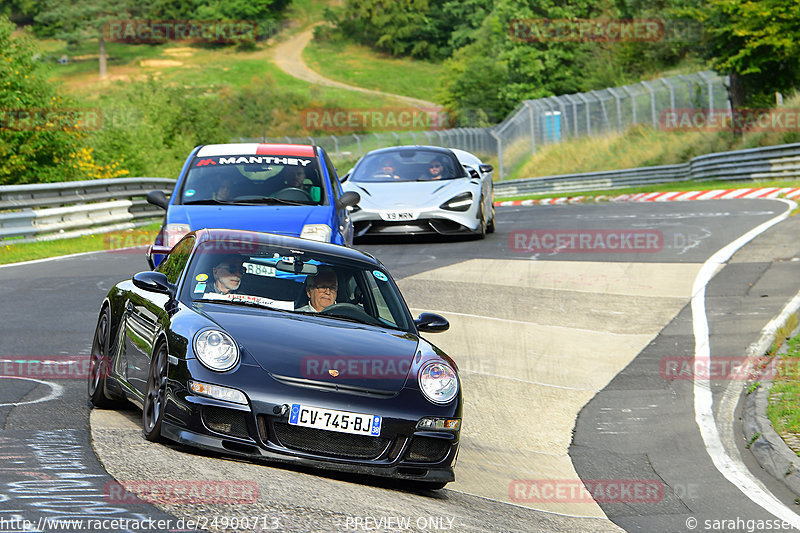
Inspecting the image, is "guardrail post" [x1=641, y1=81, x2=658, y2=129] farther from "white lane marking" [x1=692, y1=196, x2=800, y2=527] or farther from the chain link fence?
"white lane marking" [x1=692, y1=196, x2=800, y2=527]

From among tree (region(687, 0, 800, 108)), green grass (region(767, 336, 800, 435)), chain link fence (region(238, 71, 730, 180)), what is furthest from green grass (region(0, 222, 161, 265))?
tree (region(687, 0, 800, 108))

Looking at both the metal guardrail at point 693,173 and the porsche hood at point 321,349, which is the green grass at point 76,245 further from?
the metal guardrail at point 693,173

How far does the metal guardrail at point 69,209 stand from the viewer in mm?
20281

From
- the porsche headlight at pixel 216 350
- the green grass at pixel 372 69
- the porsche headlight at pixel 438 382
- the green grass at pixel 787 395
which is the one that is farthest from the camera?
the green grass at pixel 372 69

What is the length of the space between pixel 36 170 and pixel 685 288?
1705 cm

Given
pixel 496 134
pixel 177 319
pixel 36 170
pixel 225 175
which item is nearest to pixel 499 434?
pixel 177 319

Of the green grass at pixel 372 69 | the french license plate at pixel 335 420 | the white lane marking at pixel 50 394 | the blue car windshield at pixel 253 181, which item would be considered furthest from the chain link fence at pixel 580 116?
the green grass at pixel 372 69

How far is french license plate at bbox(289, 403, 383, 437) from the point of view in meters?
6.41

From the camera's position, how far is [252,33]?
15825 cm

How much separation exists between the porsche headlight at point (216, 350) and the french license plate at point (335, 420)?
1.49ft

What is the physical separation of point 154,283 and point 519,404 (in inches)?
153

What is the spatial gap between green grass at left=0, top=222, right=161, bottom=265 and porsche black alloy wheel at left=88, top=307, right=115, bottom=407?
32.5 feet

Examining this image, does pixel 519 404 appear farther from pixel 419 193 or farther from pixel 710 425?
pixel 419 193

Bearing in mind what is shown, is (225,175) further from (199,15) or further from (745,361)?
(199,15)
